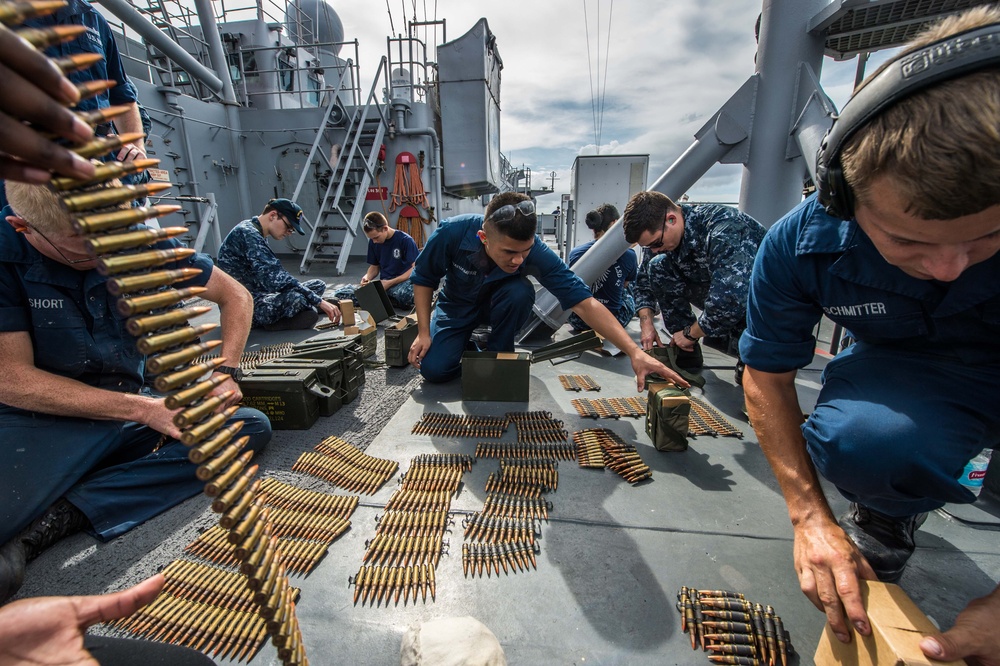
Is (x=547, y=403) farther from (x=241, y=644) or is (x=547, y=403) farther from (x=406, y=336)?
(x=241, y=644)

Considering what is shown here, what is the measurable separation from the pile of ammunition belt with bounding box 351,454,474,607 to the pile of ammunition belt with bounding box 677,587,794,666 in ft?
3.00

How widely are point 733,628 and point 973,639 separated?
64cm

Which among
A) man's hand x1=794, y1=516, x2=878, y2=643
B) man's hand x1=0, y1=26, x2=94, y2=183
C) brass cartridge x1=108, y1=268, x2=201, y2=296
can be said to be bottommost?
man's hand x1=794, y1=516, x2=878, y2=643

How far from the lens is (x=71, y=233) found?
6.00 ft

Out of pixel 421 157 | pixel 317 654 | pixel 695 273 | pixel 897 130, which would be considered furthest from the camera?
pixel 421 157

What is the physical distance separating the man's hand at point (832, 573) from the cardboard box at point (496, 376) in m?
2.22

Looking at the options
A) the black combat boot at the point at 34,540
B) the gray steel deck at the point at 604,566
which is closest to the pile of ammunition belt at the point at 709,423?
the gray steel deck at the point at 604,566

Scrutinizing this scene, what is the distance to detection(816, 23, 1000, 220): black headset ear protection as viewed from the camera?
37.4 inches

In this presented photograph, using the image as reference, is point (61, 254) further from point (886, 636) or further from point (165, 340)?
point (886, 636)

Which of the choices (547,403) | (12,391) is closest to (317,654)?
(12,391)

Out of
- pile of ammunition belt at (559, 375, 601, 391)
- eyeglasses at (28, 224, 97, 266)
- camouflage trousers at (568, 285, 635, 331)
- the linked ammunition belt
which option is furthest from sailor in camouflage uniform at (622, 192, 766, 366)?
eyeglasses at (28, 224, 97, 266)

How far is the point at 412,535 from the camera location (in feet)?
6.64

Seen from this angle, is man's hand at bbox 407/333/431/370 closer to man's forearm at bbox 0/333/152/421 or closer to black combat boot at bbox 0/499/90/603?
man's forearm at bbox 0/333/152/421

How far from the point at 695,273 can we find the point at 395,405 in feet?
9.65
